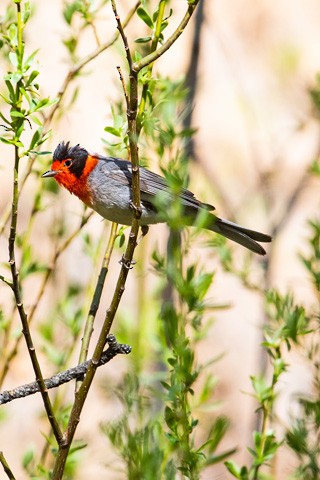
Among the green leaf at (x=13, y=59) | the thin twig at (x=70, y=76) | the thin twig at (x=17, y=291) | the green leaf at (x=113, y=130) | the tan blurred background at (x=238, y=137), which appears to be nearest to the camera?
the thin twig at (x=17, y=291)

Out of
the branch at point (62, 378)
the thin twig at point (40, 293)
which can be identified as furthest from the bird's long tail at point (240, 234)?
the branch at point (62, 378)

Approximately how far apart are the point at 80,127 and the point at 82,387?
2889mm

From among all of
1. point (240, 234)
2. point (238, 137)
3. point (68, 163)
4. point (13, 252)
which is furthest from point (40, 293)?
point (238, 137)

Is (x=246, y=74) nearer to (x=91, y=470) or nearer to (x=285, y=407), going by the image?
(x=285, y=407)

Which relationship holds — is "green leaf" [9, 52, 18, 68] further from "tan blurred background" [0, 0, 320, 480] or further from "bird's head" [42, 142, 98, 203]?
"tan blurred background" [0, 0, 320, 480]

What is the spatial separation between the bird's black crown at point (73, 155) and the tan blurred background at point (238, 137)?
66.6 inches

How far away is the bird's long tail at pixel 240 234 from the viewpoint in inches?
→ 89.9

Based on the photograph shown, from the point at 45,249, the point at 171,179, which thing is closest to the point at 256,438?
the point at 171,179

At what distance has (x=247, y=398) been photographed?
4.54 m

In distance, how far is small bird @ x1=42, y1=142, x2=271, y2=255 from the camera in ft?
7.54

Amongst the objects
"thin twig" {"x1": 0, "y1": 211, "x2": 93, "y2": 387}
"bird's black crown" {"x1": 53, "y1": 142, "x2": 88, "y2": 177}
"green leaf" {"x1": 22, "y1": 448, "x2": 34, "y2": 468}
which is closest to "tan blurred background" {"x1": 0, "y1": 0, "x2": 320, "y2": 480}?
"bird's black crown" {"x1": 53, "y1": 142, "x2": 88, "y2": 177}

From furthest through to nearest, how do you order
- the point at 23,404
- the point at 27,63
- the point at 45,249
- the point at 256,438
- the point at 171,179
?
the point at 23,404 < the point at 45,249 < the point at 256,438 < the point at 27,63 < the point at 171,179

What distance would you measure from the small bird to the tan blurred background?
1707 millimetres

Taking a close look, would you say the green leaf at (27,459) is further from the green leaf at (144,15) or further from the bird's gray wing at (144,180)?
the green leaf at (144,15)
